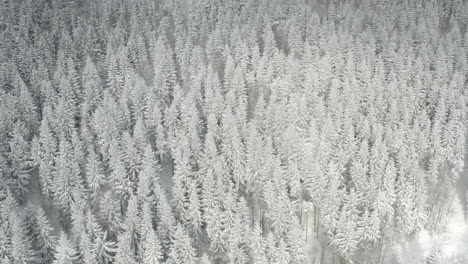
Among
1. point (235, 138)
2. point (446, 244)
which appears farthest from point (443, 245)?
point (235, 138)

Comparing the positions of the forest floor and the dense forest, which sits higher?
the dense forest

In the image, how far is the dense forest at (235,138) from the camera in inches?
2391

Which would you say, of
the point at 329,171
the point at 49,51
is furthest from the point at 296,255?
the point at 49,51

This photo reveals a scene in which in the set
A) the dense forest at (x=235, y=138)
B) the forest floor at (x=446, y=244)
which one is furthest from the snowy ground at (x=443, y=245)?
the dense forest at (x=235, y=138)

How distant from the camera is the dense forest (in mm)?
60719

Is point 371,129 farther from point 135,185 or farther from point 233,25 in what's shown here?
point 233,25

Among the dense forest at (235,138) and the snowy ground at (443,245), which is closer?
the dense forest at (235,138)

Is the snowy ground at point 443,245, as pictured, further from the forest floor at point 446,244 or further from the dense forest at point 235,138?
the dense forest at point 235,138

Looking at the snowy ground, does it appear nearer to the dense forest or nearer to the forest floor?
the forest floor

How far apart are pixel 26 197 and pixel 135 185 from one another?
59.2 feet

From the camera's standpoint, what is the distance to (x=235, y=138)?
71.6 m

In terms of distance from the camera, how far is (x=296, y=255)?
2274 inches

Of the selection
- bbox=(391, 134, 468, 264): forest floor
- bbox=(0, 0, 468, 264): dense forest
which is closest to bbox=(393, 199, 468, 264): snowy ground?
bbox=(391, 134, 468, 264): forest floor

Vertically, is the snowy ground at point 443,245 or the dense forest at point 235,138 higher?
the dense forest at point 235,138
